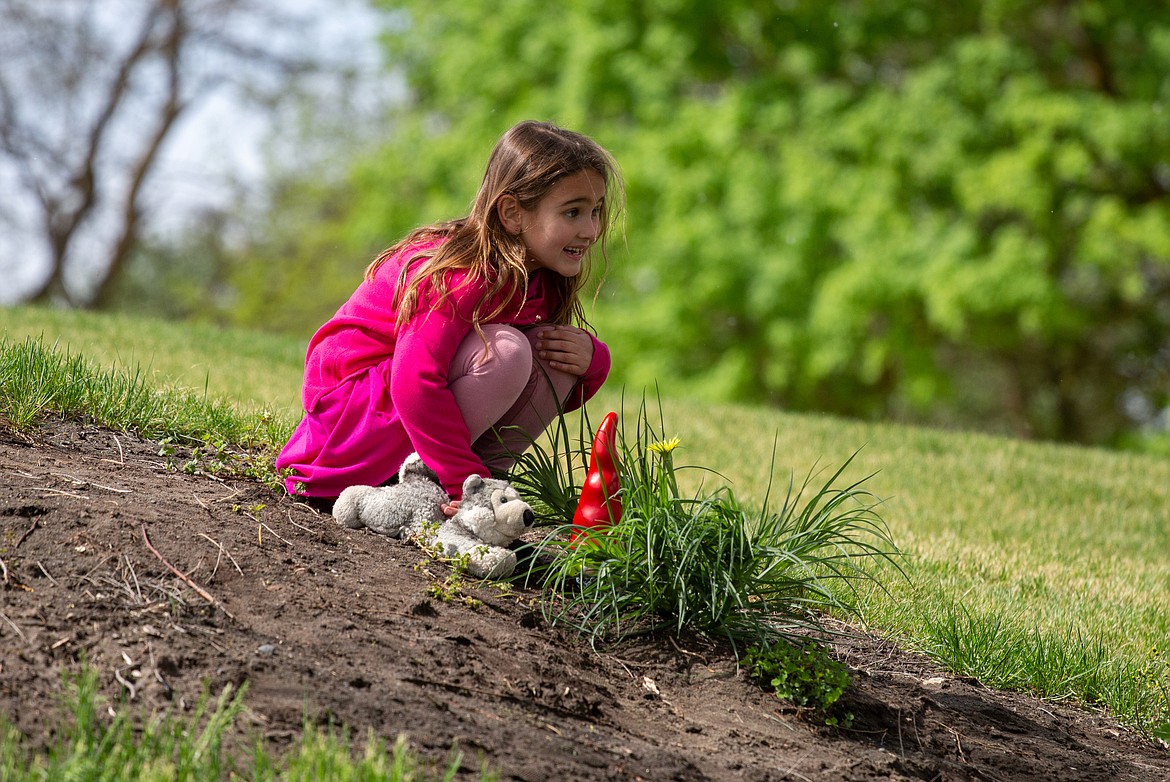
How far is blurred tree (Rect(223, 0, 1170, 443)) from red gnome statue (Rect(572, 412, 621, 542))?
38.7 ft

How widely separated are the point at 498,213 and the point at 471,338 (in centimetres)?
41

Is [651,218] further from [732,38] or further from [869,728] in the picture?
[869,728]

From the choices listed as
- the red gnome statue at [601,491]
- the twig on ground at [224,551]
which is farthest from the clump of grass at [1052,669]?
the twig on ground at [224,551]

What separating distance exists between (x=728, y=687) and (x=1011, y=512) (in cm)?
401

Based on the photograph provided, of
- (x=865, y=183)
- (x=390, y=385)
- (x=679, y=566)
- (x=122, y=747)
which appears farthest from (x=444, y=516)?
(x=865, y=183)

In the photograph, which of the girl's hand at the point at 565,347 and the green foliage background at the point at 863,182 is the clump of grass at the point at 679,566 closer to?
the girl's hand at the point at 565,347

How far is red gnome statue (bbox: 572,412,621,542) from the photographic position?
3.36m

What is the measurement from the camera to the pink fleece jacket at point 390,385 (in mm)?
3434

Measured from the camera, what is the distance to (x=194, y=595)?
9.11ft

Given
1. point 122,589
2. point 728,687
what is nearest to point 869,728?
point 728,687

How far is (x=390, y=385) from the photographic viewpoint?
355cm

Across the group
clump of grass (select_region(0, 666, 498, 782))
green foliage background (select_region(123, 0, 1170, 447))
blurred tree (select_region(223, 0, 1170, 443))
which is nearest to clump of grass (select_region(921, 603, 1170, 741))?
clump of grass (select_region(0, 666, 498, 782))

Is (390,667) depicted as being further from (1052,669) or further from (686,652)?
(1052,669)

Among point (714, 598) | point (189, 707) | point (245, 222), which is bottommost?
point (189, 707)
